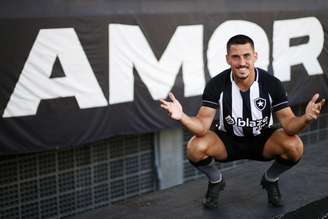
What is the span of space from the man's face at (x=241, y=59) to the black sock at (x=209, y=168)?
74 centimetres

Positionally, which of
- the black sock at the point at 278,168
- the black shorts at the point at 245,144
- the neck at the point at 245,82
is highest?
the neck at the point at 245,82

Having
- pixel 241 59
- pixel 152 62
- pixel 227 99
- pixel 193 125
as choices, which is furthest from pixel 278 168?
pixel 152 62

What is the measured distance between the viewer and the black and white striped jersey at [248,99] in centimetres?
431

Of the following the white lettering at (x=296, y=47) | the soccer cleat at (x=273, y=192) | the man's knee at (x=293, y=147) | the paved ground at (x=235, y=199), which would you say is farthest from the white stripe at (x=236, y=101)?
the white lettering at (x=296, y=47)

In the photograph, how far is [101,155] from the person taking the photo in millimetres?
6168

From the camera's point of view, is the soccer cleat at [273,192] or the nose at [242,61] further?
the soccer cleat at [273,192]

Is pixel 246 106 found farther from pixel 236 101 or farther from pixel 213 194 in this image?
pixel 213 194

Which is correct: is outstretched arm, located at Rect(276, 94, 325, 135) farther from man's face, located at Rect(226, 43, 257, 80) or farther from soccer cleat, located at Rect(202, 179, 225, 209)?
soccer cleat, located at Rect(202, 179, 225, 209)

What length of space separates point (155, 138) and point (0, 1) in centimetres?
256

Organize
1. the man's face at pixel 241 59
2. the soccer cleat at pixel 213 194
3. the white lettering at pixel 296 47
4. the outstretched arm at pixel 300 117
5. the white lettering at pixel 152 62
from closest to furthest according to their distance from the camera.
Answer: the outstretched arm at pixel 300 117 → the man's face at pixel 241 59 → the soccer cleat at pixel 213 194 → the white lettering at pixel 152 62 → the white lettering at pixel 296 47

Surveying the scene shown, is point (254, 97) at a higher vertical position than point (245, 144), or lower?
higher

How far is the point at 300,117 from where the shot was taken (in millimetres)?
4059

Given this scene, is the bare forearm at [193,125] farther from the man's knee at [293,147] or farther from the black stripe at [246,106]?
the man's knee at [293,147]

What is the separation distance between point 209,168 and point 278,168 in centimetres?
58
